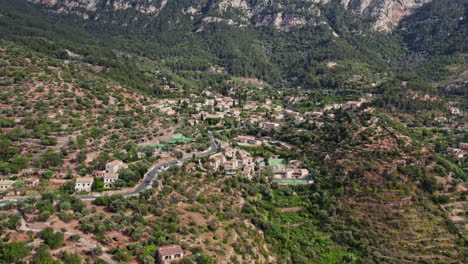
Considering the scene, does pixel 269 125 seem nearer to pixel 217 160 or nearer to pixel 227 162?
pixel 227 162

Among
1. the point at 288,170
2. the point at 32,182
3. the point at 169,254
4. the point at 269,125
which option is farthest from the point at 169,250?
the point at 269,125

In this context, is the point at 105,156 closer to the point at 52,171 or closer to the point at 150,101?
the point at 52,171

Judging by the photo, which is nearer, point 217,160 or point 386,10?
point 217,160

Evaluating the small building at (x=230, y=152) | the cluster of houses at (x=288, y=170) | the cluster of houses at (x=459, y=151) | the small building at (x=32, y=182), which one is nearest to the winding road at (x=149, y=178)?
the small building at (x=230, y=152)

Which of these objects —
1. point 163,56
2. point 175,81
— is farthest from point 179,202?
point 163,56

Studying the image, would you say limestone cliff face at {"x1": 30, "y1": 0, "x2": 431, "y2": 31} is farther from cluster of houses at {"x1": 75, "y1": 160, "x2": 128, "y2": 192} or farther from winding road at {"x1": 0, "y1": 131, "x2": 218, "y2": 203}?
cluster of houses at {"x1": 75, "y1": 160, "x2": 128, "y2": 192}

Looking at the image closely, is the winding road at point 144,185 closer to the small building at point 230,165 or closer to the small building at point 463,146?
the small building at point 230,165

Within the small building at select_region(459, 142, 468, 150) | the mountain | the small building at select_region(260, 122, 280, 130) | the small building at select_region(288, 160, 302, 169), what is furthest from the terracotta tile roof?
the small building at select_region(459, 142, 468, 150)
